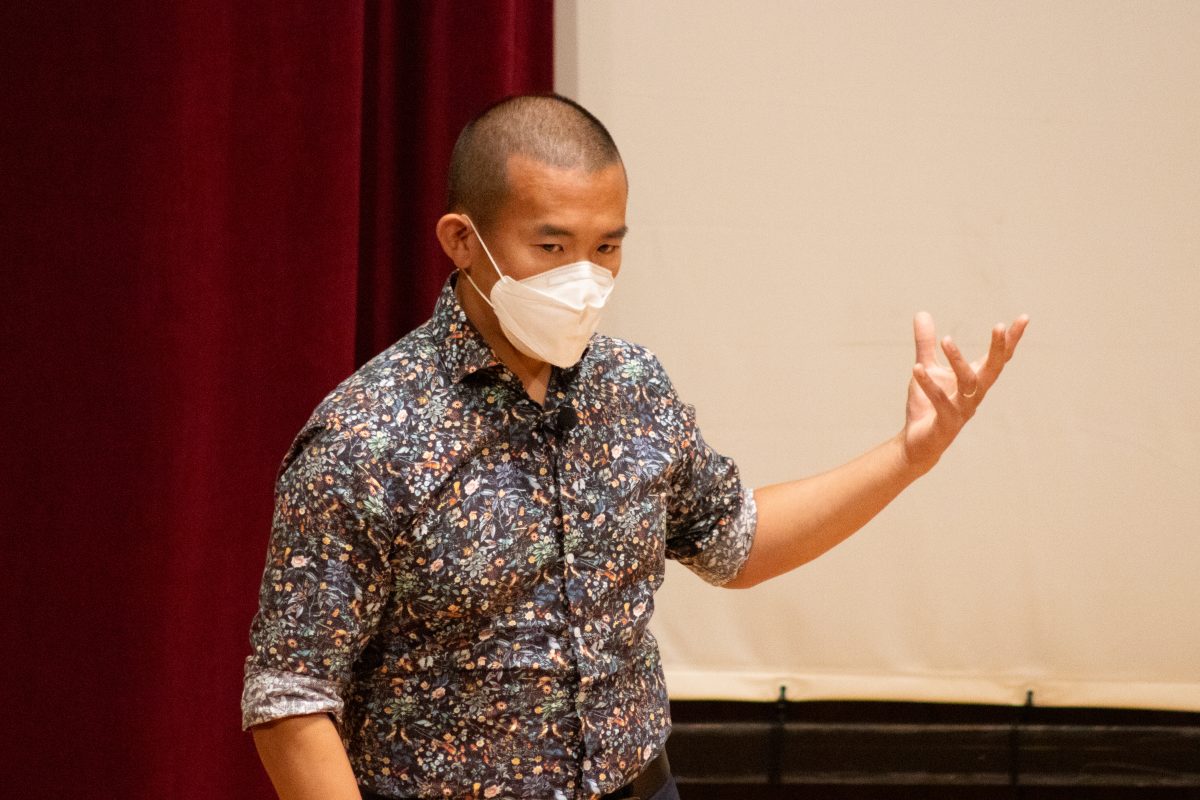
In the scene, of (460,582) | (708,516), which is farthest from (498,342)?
(708,516)

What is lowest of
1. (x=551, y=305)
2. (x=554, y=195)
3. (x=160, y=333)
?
(x=160, y=333)

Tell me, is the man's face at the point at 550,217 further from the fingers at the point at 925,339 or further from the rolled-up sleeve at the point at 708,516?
the fingers at the point at 925,339

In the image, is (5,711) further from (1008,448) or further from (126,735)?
Answer: (1008,448)

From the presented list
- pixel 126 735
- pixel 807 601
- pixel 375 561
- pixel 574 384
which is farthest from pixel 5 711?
pixel 807 601

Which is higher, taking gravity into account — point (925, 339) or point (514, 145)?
point (514, 145)

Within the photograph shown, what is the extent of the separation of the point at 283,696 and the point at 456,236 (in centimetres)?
54

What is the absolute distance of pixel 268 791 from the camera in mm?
2178

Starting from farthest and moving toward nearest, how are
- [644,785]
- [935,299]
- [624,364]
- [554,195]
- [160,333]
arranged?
[935,299]
[160,333]
[624,364]
[644,785]
[554,195]

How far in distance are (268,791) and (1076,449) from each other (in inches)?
66.8

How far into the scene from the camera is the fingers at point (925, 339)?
5.01ft

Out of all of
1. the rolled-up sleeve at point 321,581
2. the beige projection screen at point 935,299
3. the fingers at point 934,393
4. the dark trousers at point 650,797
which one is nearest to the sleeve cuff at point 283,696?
the rolled-up sleeve at point 321,581

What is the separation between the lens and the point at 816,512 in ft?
5.40

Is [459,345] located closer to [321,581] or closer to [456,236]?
[456,236]

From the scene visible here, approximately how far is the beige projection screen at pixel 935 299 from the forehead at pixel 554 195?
3.56 feet
